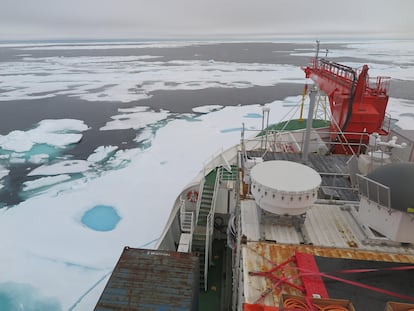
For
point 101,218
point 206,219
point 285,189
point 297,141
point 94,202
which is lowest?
point 101,218

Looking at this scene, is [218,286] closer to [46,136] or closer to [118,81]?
[46,136]

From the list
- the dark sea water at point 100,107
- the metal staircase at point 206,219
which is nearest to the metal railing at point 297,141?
the metal staircase at point 206,219

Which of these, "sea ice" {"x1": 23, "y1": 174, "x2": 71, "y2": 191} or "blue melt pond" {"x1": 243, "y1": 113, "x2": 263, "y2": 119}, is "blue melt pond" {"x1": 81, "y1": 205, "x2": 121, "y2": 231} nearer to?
"sea ice" {"x1": 23, "y1": 174, "x2": 71, "y2": 191}

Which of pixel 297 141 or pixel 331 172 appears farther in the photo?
pixel 297 141

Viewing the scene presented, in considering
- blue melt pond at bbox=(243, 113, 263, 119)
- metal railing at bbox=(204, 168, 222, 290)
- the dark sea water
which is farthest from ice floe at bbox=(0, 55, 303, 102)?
metal railing at bbox=(204, 168, 222, 290)

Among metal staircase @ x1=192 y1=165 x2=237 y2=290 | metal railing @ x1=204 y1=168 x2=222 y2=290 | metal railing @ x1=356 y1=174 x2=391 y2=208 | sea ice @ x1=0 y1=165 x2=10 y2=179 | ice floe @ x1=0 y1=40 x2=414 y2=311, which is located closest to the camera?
metal railing @ x1=356 y1=174 x2=391 y2=208

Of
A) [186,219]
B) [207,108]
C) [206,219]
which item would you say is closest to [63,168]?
[186,219]

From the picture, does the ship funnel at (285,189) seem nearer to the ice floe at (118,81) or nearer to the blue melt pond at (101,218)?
the blue melt pond at (101,218)

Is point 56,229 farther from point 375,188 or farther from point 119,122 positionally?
point 119,122
